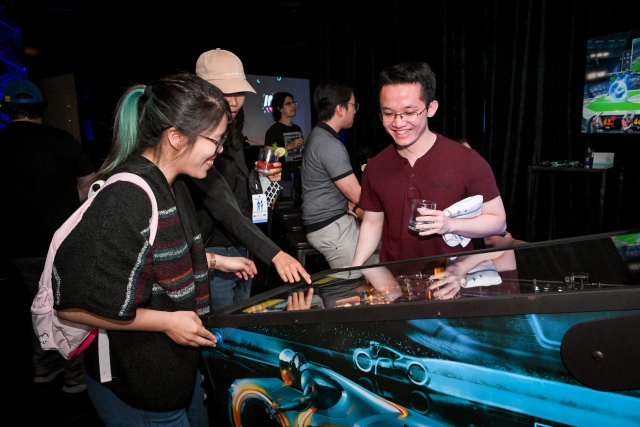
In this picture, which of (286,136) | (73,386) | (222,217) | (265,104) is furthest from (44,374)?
(265,104)

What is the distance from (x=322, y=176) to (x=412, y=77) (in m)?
1.38

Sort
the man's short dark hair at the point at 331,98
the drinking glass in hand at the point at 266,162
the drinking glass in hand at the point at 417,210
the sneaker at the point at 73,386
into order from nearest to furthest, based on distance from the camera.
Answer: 1. the drinking glass in hand at the point at 417,210
2. the drinking glass in hand at the point at 266,162
3. the sneaker at the point at 73,386
4. the man's short dark hair at the point at 331,98

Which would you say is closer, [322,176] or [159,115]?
[159,115]

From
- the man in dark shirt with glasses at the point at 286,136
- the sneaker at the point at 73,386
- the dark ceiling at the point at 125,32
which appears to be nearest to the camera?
the sneaker at the point at 73,386

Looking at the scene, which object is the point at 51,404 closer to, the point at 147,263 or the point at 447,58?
the point at 147,263

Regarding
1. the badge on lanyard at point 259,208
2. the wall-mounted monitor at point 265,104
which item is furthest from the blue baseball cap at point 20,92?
the wall-mounted monitor at point 265,104

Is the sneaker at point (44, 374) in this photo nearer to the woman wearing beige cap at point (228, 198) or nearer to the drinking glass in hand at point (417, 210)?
the woman wearing beige cap at point (228, 198)

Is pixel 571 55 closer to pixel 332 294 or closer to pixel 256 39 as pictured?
pixel 332 294

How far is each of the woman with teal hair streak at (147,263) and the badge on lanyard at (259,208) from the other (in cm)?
110

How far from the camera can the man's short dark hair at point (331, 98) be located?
3.26m

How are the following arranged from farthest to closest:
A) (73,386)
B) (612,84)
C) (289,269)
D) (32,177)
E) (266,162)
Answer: (612,84) < (73,386) < (32,177) < (266,162) < (289,269)

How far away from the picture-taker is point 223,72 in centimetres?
212

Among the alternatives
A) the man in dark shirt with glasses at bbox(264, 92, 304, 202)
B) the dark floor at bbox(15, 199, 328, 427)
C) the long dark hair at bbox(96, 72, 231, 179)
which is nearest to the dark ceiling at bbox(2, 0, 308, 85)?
the man in dark shirt with glasses at bbox(264, 92, 304, 202)

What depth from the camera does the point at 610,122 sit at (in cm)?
437
